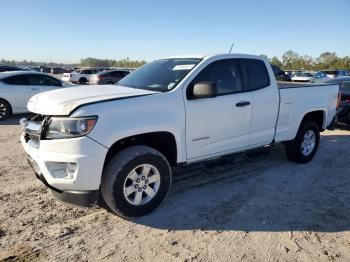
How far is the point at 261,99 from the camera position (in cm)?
526

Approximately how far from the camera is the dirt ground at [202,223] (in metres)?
3.45

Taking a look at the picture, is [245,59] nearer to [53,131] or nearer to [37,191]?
[53,131]

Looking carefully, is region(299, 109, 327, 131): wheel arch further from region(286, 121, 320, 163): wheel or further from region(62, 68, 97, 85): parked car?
region(62, 68, 97, 85): parked car

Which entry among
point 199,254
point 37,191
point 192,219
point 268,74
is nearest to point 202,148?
point 192,219

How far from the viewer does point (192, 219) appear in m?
4.12

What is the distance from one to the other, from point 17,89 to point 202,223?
8776mm

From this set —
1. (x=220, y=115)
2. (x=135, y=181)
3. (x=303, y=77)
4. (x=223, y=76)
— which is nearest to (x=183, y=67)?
(x=223, y=76)

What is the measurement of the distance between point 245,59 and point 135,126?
2.33 m

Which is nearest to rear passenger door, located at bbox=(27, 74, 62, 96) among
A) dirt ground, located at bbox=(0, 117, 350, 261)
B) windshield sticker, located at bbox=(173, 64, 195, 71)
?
dirt ground, located at bbox=(0, 117, 350, 261)

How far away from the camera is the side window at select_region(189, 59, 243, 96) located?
4.68 meters

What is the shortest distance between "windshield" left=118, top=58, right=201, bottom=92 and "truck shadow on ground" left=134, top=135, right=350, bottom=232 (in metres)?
1.38

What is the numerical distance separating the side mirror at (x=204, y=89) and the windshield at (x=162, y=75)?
0.28 m

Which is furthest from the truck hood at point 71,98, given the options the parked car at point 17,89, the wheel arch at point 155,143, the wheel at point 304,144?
the parked car at point 17,89

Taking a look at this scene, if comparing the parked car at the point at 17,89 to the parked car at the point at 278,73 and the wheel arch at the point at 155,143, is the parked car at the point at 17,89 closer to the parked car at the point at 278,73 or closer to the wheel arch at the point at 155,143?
the parked car at the point at 278,73
